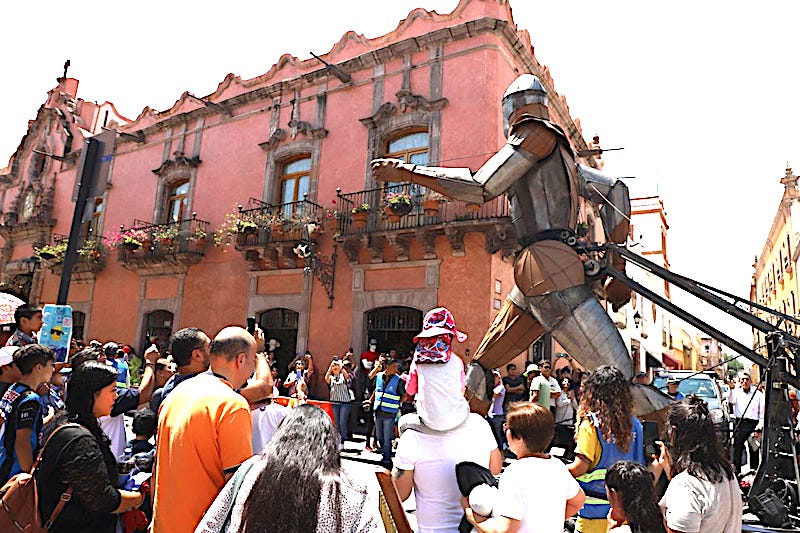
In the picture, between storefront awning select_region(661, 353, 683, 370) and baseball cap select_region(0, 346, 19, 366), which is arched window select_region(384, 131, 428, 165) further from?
storefront awning select_region(661, 353, 683, 370)

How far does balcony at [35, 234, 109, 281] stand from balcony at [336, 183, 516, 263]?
363 inches

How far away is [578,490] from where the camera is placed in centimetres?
245

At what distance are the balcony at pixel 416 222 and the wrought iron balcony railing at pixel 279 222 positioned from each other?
76 centimetres

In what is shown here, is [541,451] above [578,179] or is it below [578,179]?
below

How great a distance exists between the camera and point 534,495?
223cm

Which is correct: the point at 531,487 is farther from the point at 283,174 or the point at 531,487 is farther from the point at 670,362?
the point at 670,362

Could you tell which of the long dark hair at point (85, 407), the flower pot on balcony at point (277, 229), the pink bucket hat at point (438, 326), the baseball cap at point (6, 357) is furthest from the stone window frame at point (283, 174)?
the long dark hair at point (85, 407)

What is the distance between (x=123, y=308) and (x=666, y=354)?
89.1ft

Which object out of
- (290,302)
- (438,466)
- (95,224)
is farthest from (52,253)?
(438,466)

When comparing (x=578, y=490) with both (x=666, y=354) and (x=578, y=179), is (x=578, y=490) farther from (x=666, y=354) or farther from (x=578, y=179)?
(x=666, y=354)

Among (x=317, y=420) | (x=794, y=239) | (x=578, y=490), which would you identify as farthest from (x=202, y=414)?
(x=794, y=239)

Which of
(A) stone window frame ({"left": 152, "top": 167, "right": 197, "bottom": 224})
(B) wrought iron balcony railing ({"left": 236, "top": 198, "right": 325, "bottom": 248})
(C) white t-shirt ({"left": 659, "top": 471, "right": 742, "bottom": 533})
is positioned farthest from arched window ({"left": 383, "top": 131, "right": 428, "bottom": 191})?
(C) white t-shirt ({"left": 659, "top": 471, "right": 742, "bottom": 533})

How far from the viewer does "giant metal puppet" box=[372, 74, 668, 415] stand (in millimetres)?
4426

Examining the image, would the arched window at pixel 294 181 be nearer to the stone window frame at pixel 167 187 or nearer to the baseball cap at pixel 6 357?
the stone window frame at pixel 167 187
